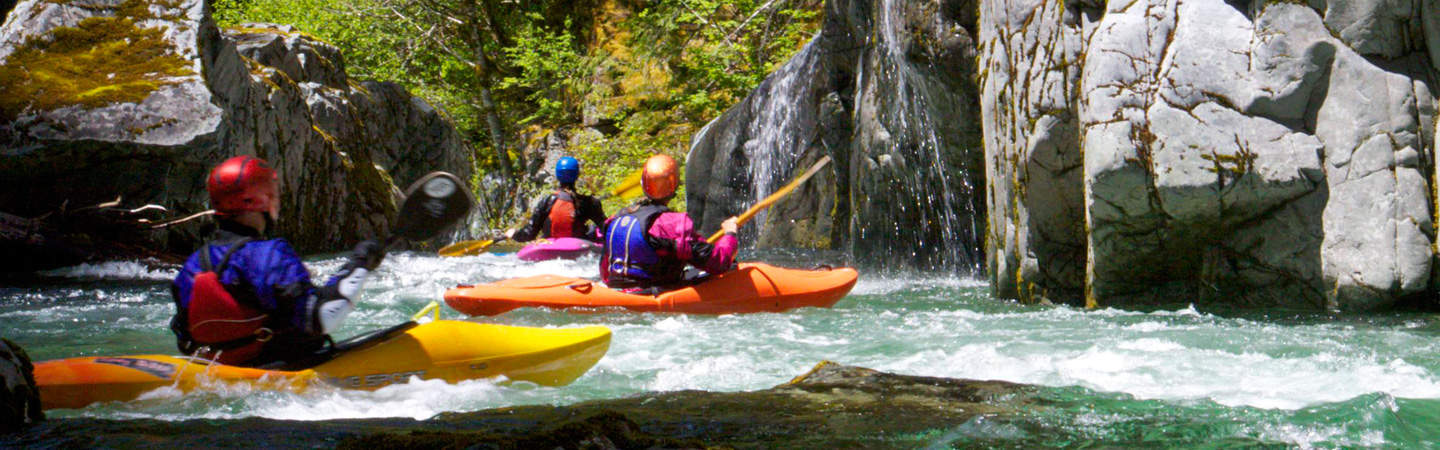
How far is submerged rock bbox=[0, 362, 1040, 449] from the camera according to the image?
7.19 ft

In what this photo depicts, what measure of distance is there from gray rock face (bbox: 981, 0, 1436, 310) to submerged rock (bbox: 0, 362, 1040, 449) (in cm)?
274

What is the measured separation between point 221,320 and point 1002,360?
2.91m

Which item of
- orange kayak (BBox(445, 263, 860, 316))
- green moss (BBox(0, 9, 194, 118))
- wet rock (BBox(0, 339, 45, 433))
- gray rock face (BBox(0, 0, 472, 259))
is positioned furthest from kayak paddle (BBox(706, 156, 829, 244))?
green moss (BBox(0, 9, 194, 118))

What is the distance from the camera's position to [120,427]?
8.18ft

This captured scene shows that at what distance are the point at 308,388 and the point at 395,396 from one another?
273 millimetres

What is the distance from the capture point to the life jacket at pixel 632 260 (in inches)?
248

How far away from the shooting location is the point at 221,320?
331 centimetres

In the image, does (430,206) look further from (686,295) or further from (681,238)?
(686,295)

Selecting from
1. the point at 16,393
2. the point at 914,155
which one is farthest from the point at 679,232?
the point at 16,393

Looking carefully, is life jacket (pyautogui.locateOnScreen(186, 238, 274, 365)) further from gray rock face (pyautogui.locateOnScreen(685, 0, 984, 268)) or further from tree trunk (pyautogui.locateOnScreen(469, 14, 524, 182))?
tree trunk (pyautogui.locateOnScreen(469, 14, 524, 182))

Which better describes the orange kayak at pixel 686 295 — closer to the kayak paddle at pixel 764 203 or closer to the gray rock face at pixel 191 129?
the kayak paddle at pixel 764 203

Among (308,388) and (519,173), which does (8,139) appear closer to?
(308,388)

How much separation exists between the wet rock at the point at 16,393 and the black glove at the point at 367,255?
0.91m

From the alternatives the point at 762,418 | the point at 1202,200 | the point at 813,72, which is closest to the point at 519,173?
the point at 813,72
